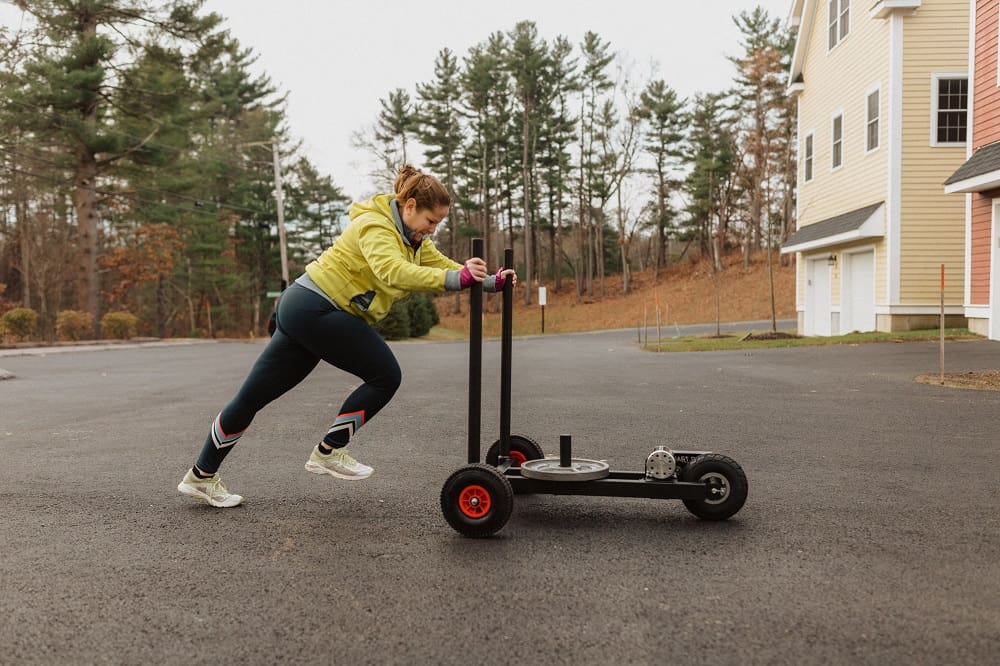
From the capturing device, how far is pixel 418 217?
3967 millimetres

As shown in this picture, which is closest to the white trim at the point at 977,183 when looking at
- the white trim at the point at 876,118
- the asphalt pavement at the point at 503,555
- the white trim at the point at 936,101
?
the white trim at the point at 936,101

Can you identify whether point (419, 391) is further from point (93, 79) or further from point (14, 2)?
point (14, 2)

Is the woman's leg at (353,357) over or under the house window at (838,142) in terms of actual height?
under

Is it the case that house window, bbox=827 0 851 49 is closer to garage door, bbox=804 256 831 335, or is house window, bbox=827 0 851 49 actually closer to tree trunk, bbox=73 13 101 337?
garage door, bbox=804 256 831 335

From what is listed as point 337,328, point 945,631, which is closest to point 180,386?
point 337,328

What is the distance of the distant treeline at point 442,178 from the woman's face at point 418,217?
3303 cm

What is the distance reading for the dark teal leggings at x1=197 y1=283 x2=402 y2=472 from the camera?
4.04 m

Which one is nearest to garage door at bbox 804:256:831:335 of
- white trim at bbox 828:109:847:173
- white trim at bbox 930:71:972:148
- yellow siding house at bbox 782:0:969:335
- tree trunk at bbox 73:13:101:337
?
yellow siding house at bbox 782:0:969:335

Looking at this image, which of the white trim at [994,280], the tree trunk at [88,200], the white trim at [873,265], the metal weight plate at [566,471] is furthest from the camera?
the tree trunk at [88,200]

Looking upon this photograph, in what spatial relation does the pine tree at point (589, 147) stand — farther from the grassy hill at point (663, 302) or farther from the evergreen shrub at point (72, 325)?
the evergreen shrub at point (72, 325)

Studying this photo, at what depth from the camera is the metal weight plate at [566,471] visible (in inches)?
146

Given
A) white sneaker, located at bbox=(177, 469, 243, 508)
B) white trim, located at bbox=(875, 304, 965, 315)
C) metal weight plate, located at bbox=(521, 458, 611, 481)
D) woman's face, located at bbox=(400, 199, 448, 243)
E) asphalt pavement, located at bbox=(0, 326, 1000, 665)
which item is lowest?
asphalt pavement, located at bbox=(0, 326, 1000, 665)

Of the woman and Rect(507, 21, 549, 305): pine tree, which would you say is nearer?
the woman

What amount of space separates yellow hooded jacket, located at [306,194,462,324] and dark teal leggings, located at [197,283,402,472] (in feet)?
0.29
